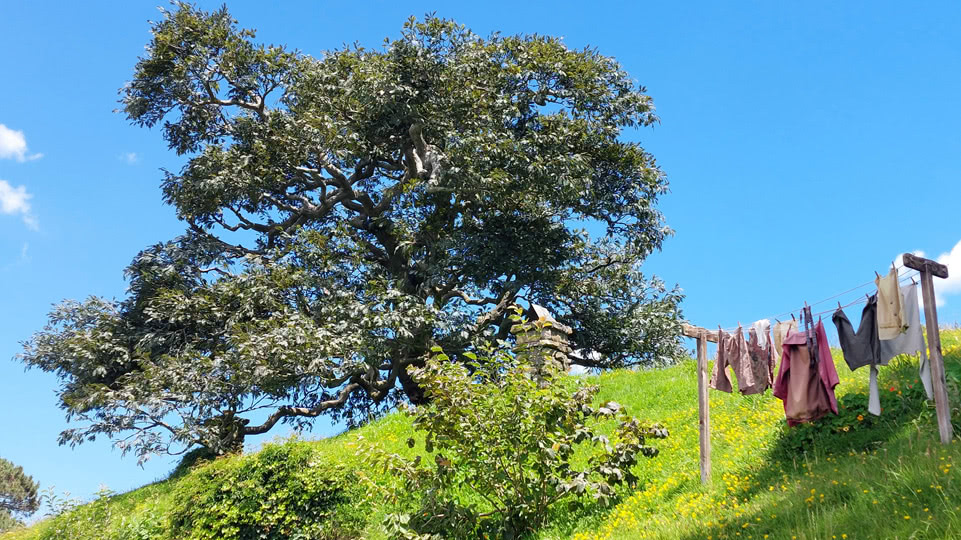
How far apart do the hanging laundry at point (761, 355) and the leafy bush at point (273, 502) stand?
269 inches

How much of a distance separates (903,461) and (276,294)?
16.1 meters

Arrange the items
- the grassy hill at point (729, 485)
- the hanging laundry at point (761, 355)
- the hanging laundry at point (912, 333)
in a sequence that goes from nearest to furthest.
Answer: the grassy hill at point (729, 485) < the hanging laundry at point (912, 333) < the hanging laundry at point (761, 355)

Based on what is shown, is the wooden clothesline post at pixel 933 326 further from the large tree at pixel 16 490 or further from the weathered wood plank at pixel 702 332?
the large tree at pixel 16 490

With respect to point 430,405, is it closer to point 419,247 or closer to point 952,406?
point 952,406

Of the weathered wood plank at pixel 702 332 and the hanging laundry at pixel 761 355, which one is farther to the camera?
the weathered wood plank at pixel 702 332

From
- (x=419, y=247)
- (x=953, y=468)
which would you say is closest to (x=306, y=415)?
(x=419, y=247)

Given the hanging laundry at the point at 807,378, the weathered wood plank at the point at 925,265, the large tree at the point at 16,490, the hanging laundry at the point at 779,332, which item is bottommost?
the large tree at the point at 16,490

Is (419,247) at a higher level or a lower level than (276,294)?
higher

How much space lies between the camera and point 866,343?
28.3 ft

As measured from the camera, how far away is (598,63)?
21750 mm

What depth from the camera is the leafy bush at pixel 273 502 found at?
1176 centimetres

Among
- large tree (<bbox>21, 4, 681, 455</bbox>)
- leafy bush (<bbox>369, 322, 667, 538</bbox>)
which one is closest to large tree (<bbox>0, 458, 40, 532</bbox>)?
large tree (<bbox>21, 4, 681, 455</bbox>)

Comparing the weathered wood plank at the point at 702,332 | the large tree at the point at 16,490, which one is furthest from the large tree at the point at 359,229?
the large tree at the point at 16,490

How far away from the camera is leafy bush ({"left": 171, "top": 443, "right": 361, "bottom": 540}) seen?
38.6 feet
